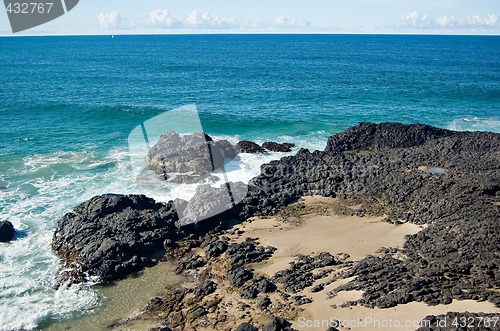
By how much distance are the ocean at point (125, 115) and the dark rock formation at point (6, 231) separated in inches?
16.6

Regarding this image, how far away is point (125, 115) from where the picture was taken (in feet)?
162

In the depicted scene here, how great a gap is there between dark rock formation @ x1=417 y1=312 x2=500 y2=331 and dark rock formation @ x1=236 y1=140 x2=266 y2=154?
23.5m

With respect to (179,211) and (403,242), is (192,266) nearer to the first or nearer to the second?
(179,211)

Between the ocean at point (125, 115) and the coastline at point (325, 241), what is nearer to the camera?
the coastline at point (325, 241)

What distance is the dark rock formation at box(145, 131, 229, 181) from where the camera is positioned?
3173cm

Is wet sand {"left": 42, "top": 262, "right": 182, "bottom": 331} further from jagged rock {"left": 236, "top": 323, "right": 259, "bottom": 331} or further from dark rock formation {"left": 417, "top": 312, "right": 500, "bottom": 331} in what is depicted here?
dark rock formation {"left": 417, "top": 312, "right": 500, "bottom": 331}

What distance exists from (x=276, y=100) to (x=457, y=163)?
30852 millimetres

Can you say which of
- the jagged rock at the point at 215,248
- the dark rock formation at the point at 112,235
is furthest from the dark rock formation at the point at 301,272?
the dark rock formation at the point at 112,235

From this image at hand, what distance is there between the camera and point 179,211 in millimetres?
24156

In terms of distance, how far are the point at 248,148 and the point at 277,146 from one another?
2.65m

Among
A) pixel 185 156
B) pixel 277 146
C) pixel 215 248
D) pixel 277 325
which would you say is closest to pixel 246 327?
pixel 277 325

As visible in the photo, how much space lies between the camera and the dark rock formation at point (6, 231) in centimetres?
2284

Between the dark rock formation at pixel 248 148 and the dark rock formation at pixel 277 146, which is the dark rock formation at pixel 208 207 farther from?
the dark rock formation at pixel 277 146

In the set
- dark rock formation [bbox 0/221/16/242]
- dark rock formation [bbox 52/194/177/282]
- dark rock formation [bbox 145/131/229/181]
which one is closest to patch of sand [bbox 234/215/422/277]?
dark rock formation [bbox 52/194/177/282]
